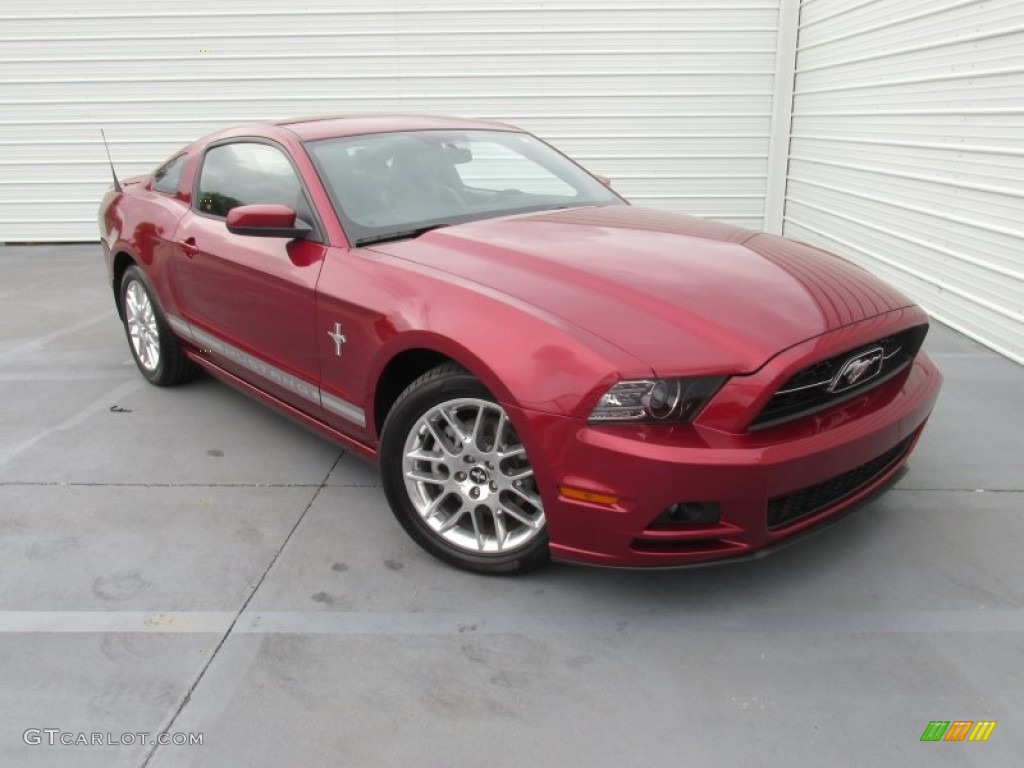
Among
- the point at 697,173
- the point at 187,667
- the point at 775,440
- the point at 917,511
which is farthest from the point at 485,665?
the point at 697,173

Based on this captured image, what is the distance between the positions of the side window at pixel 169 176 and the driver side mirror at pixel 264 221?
1587 mm

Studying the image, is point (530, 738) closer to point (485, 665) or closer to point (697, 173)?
point (485, 665)

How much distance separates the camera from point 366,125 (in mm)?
3777

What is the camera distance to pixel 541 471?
240 centimetres

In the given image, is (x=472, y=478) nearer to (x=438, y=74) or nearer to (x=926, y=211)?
(x=926, y=211)

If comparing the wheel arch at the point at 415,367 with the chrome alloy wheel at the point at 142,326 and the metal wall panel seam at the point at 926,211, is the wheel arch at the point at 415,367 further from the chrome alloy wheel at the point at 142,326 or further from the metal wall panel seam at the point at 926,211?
the metal wall panel seam at the point at 926,211

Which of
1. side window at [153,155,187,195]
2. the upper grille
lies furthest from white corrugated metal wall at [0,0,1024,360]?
the upper grille

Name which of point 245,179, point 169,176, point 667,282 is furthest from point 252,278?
point 667,282

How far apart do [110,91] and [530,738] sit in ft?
31.3

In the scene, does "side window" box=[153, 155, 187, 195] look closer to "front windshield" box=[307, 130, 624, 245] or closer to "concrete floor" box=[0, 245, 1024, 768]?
"front windshield" box=[307, 130, 624, 245]

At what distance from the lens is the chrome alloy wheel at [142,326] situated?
15.2 ft

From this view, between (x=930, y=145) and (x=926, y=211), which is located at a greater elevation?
(x=930, y=145)

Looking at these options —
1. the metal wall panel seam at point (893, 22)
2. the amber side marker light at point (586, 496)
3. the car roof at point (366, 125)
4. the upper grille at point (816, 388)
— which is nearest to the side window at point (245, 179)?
the car roof at point (366, 125)

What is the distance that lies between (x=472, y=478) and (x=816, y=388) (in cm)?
112
